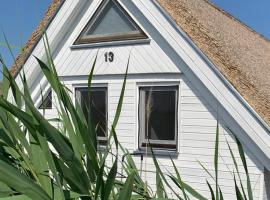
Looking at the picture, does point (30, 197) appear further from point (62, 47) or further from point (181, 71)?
point (62, 47)

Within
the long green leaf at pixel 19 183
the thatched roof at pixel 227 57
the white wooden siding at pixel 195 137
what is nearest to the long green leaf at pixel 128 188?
the long green leaf at pixel 19 183

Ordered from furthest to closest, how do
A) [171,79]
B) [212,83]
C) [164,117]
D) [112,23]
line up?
[112,23] < [164,117] < [171,79] < [212,83]

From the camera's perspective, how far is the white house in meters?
5.94

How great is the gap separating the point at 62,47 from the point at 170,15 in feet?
7.38

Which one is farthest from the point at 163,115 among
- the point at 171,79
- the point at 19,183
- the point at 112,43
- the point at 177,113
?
the point at 19,183

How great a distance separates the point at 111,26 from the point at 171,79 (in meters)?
1.37

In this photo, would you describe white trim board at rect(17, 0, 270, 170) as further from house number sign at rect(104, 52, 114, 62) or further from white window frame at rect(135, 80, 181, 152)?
house number sign at rect(104, 52, 114, 62)

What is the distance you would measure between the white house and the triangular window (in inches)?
0.6

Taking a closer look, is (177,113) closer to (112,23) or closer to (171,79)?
(171,79)

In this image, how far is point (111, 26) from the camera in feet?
23.6

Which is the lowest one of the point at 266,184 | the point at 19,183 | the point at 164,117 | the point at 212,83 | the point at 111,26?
the point at 19,183

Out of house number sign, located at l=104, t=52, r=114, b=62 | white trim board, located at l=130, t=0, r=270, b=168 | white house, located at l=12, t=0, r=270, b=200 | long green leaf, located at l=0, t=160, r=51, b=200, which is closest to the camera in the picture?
long green leaf, located at l=0, t=160, r=51, b=200

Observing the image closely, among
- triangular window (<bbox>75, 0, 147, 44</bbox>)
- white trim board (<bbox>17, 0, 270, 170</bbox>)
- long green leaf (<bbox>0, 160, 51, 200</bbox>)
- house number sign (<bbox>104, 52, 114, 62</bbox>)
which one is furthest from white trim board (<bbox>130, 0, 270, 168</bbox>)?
long green leaf (<bbox>0, 160, 51, 200</bbox>)

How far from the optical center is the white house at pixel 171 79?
19.5 ft
